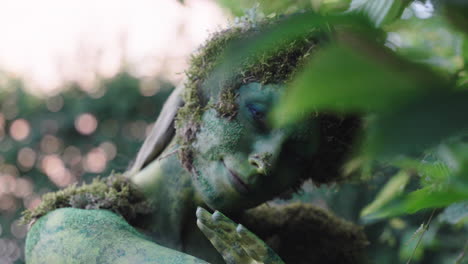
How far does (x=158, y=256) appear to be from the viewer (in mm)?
717

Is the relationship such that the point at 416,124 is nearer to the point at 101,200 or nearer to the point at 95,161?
the point at 101,200

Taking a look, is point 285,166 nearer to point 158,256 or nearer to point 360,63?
point 158,256

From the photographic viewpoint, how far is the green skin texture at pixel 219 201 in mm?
725

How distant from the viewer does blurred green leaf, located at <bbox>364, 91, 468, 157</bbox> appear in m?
0.18

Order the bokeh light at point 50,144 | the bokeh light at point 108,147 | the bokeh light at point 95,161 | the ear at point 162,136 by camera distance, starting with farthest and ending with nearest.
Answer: the bokeh light at point 50,144 < the bokeh light at point 108,147 < the bokeh light at point 95,161 < the ear at point 162,136

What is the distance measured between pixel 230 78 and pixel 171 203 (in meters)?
0.30

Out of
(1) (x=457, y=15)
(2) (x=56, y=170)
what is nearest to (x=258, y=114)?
(1) (x=457, y=15)

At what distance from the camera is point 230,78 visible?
2.67 ft

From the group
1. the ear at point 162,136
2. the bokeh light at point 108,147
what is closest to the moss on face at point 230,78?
the ear at point 162,136

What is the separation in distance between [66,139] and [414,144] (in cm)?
265

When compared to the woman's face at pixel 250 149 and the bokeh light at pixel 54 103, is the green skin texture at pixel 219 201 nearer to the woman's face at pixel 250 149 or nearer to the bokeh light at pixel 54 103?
the woman's face at pixel 250 149

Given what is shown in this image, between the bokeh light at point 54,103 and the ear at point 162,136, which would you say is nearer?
the ear at point 162,136

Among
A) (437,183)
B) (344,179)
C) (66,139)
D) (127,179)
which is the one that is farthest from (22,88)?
(437,183)

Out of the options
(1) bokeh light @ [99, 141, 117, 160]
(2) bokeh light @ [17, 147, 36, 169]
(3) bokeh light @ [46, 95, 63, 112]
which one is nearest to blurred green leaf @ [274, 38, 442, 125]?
(1) bokeh light @ [99, 141, 117, 160]
